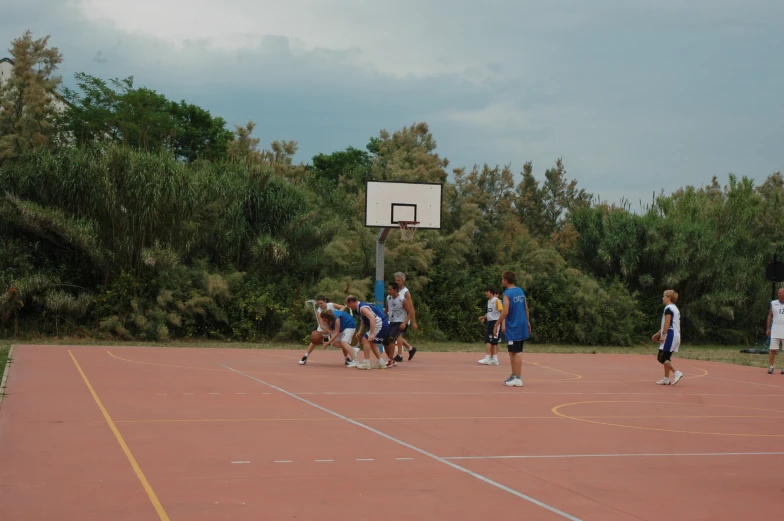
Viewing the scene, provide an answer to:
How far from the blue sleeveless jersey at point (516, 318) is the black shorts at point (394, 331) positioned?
3.93 meters

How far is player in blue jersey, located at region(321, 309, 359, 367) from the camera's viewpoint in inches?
675

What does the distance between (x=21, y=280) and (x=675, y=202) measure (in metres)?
26.4

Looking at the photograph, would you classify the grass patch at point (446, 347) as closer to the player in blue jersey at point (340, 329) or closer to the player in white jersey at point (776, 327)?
the player in white jersey at point (776, 327)

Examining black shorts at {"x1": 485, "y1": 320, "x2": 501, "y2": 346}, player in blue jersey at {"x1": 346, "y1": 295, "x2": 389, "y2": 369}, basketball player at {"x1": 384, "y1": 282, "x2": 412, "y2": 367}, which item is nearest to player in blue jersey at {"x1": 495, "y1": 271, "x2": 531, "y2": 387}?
player in blue jersey at {"x1": 346, "y1": 295, "x2": 389, "y2": 369}

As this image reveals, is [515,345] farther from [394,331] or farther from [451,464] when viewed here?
[451,464]

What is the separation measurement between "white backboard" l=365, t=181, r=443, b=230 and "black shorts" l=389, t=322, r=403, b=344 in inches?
275

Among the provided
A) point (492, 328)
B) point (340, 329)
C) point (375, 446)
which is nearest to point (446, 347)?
point (492, 328)

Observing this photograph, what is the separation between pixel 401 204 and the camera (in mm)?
25141

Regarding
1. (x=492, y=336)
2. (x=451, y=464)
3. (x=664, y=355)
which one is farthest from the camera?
(x=492, y=336)

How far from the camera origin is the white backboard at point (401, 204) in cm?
2494

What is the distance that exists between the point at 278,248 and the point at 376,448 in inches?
781

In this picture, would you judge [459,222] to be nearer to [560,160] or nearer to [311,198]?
[311,198]

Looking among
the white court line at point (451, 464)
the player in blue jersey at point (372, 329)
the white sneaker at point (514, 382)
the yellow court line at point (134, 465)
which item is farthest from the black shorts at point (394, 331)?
the yellow court line at point (134, 465)

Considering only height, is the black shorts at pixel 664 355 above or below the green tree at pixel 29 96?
below
